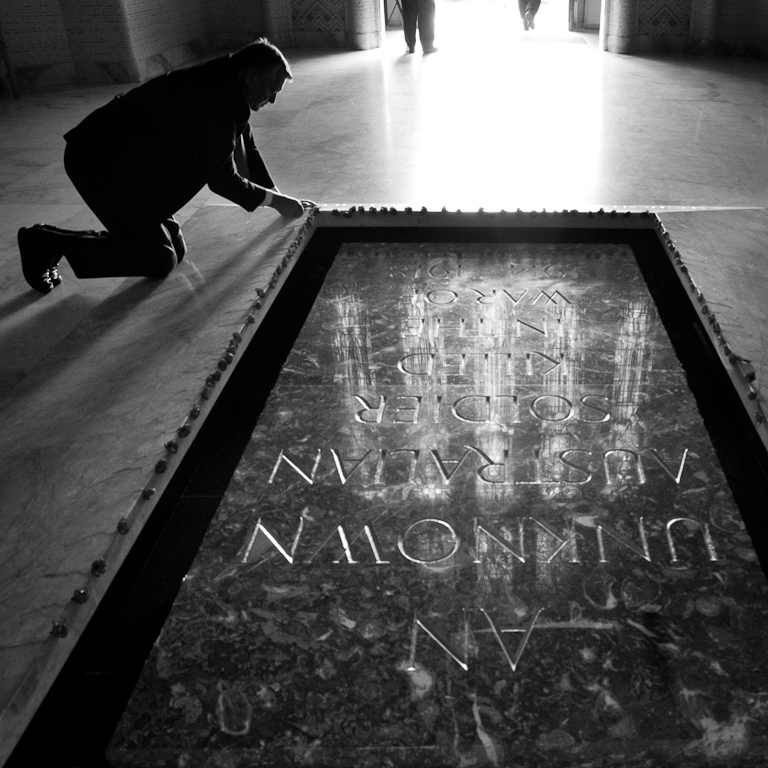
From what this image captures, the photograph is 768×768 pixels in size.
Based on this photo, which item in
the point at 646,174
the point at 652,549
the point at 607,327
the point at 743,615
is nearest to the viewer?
the point at 743,615

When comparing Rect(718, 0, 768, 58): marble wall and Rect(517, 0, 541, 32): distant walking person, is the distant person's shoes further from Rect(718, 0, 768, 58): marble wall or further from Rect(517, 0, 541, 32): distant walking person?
Rect(718, 0, 768, 58): marble wall

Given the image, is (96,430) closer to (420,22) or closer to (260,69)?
(260,69)

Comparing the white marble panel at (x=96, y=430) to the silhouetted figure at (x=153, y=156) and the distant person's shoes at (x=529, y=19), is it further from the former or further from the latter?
the distant person's shoes at (x=529, y=19)

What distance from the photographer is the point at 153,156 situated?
3742 mm

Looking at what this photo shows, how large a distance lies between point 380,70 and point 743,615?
363 inches

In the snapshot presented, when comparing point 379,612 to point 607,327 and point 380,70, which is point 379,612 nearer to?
point 607,327

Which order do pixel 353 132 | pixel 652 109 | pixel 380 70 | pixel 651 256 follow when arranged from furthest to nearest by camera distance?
pixel 380 70
pixel 652 109
pixel 353 132
pixel 651 256

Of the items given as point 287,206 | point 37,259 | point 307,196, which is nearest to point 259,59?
point 287,206

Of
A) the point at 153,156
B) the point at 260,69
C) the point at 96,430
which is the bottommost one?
the point at 96,430

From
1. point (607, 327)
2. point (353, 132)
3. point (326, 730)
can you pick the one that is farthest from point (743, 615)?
point (353, 132)

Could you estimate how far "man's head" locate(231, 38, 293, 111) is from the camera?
137 inches

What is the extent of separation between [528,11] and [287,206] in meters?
10.8

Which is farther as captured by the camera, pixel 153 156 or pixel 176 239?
pixel 176 239

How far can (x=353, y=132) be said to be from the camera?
7.11 meters
